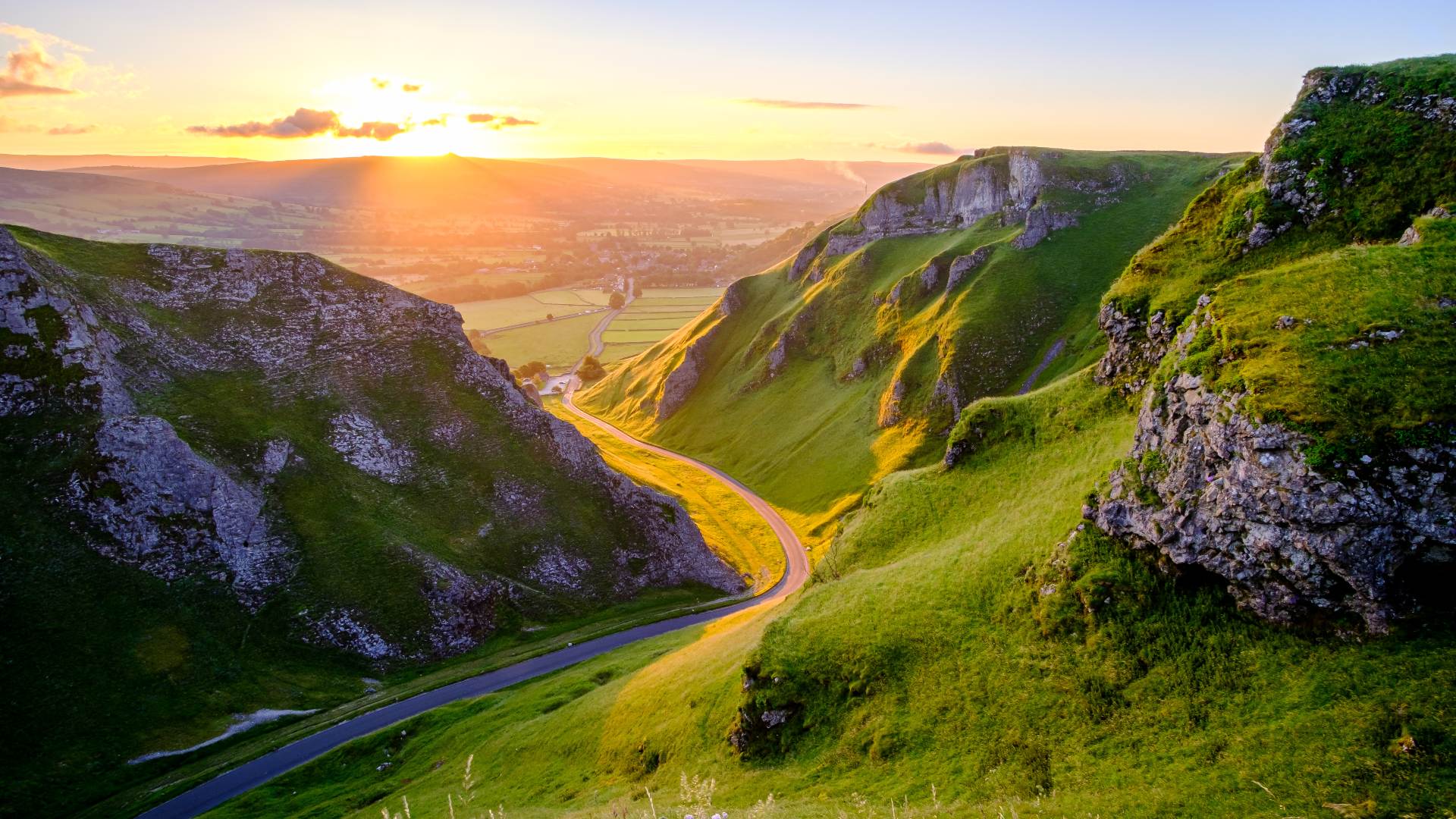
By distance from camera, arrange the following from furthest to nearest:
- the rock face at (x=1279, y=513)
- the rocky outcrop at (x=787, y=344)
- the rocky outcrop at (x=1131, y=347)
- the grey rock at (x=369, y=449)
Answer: the rocky outcrop at (x=787, y=344) → the grey rock at (x=369, y=449) → the rocky outcrop at (x=1131, y=347) → the rock face at (x=1279, y=513)

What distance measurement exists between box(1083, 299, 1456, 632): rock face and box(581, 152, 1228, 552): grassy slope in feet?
244

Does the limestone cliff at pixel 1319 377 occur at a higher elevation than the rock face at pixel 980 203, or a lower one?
lower

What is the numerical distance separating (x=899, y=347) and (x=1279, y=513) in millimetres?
118016

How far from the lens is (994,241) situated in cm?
14838

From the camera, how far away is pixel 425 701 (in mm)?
71688

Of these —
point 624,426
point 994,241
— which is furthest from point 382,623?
point 994,241

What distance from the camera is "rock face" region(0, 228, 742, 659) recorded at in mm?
74125

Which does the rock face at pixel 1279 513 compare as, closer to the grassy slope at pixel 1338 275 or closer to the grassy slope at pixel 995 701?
the grassy slope at pixel 1338 275

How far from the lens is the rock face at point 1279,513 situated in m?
25.9

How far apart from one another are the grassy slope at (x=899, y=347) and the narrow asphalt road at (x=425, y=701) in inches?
400

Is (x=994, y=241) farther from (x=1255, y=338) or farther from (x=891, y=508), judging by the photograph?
(x=1255, y=338)

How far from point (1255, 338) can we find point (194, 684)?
90.6 meters

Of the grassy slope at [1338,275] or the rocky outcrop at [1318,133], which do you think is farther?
the rocky outcrop at [1318,133]

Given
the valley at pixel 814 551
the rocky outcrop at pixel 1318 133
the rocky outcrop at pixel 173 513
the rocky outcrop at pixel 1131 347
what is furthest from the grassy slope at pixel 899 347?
the rocky outcrop at pixel 173 513
